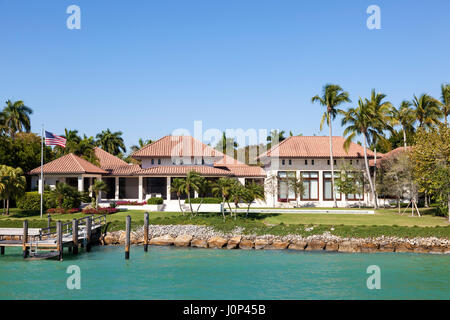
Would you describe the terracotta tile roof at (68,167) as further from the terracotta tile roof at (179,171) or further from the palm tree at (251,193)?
the palm tree at (251,193)

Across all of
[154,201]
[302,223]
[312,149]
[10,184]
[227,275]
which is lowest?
[227,275]

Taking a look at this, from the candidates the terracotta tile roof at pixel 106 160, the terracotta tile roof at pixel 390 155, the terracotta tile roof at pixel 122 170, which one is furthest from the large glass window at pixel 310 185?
the terracotta tile roof at pixel 106 160

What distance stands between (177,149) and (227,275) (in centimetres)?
A: 3123

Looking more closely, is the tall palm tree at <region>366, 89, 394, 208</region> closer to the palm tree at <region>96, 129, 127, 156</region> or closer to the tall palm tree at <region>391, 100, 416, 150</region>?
the tall palm tree at <region>391, 100, 416, 150</region>

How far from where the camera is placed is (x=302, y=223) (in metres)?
34.8

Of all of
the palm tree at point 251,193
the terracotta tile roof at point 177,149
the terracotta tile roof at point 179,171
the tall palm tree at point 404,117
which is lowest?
the palm tree at point 251,193

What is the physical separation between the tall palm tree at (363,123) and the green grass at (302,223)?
11.4 metres

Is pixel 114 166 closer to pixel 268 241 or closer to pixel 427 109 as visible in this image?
pixel 268 241

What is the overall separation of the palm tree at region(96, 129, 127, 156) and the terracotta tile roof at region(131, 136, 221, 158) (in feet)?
114

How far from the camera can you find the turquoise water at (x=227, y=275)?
1959 cm

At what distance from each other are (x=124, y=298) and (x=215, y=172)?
2981 centimetres

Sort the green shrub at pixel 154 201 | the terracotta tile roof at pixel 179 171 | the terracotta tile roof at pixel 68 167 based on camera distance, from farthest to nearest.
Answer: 1. the terracotta tile roof at pixel 179 171
2. the terracotta tile roof at pixel 68 167
3. the green shrub at pixel 154 201

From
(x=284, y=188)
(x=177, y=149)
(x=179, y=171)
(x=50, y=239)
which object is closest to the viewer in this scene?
(x=50, y=239)

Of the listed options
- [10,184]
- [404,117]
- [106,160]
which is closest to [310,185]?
[404,117]
